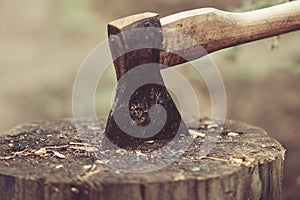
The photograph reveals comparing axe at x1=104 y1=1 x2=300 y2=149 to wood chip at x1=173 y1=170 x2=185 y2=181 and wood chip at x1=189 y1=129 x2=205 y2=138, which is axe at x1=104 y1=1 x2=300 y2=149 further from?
wood chip at x1=173 y1=170 x2=185 y2=181

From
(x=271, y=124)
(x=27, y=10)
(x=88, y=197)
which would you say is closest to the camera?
(x=88, y=197)

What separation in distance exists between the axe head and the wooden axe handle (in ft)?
0.16

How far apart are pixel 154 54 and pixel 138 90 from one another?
115mm

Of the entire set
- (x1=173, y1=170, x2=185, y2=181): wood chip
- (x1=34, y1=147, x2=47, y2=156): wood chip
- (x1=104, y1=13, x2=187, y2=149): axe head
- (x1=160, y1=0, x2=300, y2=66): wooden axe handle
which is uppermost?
(x1=160, y1=0, x2=300, y2=66): wooden axe handle

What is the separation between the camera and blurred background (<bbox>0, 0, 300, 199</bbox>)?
293cm

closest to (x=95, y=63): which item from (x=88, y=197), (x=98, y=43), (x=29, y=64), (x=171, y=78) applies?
(x=98, y=43)

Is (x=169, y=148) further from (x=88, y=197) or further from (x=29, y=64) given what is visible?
(x=29, y=64)

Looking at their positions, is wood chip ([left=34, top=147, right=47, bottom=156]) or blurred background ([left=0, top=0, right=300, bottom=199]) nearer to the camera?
wood chip ([left=34, top=147, right=47, bottom=156])

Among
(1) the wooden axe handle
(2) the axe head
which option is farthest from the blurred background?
(2) the axe head

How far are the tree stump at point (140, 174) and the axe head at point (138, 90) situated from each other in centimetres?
10

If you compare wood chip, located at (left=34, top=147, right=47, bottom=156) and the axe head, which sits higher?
the axe head

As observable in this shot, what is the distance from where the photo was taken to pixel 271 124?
291 cm

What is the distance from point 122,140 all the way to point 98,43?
224 cm

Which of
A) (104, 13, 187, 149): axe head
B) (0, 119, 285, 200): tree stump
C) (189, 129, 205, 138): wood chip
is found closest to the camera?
(0, 119, 285, 200): tree stump
